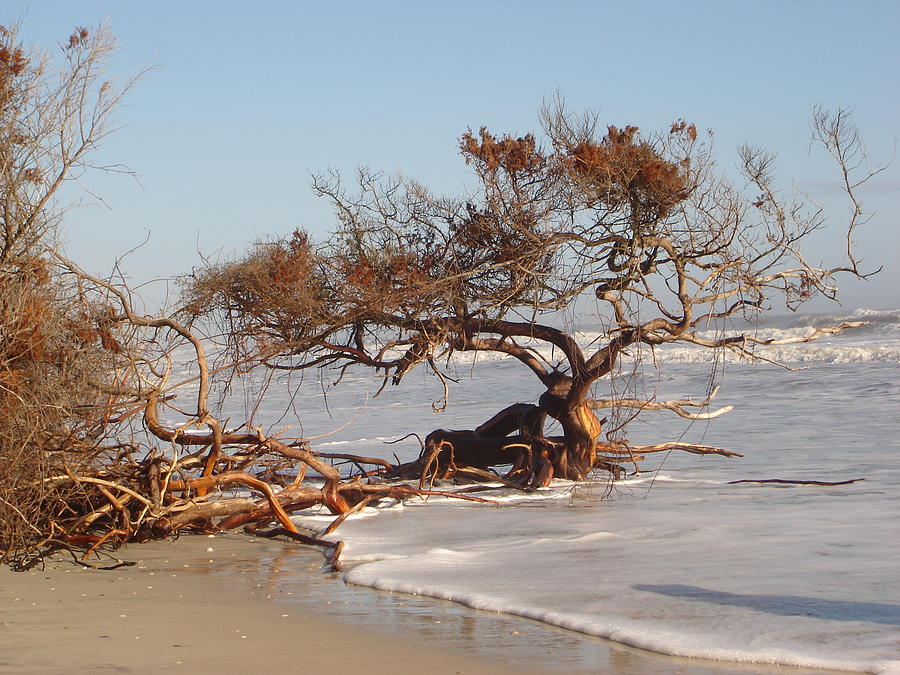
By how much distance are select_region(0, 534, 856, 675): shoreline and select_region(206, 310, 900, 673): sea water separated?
0.92 feet

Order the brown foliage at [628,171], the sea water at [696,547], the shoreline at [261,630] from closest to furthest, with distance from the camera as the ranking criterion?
the shoreline at [261,630]
the sea water at [696,547]
the brown foliage at [628,171]

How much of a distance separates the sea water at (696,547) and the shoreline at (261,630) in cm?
28

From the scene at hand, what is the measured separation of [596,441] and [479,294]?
239 cm

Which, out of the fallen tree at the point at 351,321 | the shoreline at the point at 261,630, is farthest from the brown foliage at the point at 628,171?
the shoreline at the point at 261,630

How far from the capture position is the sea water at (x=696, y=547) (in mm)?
5379

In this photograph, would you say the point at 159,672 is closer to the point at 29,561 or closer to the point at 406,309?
the point at 29,561

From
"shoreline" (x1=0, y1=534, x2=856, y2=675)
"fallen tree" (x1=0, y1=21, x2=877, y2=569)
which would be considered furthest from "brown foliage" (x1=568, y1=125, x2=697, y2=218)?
"shoreline" (x1=0, y1=534, x2=856, y2=675)

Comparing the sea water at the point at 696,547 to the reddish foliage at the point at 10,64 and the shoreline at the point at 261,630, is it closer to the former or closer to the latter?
the shoreline at the point at 261,630

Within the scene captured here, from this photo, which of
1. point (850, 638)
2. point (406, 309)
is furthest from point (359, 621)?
point (406, 309)

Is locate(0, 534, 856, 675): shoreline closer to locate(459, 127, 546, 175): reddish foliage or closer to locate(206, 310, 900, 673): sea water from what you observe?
locate(206, 310, 900, 673): sea water

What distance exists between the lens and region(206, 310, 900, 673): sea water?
5.38 m

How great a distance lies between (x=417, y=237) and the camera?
35.2 feet

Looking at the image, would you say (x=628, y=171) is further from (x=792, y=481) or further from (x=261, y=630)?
(x=261, y=630)

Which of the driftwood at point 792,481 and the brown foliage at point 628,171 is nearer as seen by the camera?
the brown foliage at point 628,171
